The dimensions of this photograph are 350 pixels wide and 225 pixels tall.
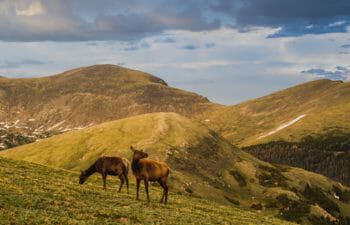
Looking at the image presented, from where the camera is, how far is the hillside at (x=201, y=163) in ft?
232

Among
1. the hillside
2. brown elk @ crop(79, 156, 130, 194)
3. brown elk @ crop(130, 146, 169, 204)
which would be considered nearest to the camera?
brown elk @ crop(130, 146, 169, 204)

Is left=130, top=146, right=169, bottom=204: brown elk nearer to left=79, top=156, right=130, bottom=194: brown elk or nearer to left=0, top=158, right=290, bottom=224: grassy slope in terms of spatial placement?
left=0, top=158, right=290, bottom=224: grassy slope

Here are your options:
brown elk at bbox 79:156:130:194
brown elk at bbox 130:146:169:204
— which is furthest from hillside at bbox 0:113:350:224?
brown elk at bbox 130:146:169:204

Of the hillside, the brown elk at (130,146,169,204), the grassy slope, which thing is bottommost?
Result: the hillside

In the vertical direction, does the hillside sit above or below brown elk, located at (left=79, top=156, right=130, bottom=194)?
below

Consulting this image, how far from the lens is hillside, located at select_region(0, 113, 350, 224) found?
70.8 metres

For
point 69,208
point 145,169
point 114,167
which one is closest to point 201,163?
point 114,167

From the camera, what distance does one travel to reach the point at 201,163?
8356cm

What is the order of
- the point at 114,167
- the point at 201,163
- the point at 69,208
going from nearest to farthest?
the point at 69,208 → the point at 114,167 → the point at 201,163

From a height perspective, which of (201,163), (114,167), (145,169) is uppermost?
(145,169)

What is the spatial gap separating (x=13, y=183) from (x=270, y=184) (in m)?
72.9

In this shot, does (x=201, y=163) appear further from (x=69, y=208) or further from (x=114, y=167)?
(x=69, y=208)

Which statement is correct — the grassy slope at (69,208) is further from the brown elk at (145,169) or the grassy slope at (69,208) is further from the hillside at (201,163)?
the hillside at (201,163)

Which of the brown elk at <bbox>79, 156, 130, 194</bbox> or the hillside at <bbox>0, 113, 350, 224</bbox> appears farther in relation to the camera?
the hillside at <bbox>0, 113, 350, 224</bbox>
